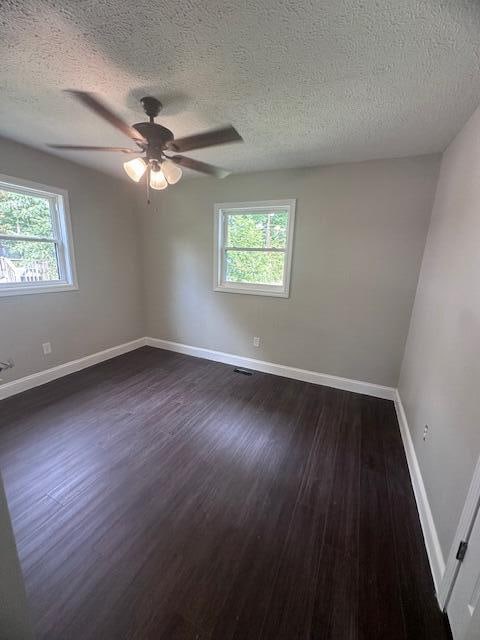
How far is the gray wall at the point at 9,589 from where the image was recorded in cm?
64

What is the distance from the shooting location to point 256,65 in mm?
1339

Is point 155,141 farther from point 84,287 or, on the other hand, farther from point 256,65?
point 84,287

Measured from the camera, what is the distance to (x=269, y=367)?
3.37m

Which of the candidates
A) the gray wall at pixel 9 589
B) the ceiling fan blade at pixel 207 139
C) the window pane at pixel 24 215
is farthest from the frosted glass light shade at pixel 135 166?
the gray wall at pixel 9 589

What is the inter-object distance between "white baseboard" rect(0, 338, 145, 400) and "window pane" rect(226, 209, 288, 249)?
7.33 ft

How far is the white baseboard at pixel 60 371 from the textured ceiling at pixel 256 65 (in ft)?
7.78

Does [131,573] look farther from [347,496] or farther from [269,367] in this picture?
[269,367]

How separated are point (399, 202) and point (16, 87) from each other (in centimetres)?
312

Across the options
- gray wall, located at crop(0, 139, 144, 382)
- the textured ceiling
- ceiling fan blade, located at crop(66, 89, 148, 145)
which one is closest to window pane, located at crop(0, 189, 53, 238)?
gray wall, located at crop(0, 139, 144, 382)

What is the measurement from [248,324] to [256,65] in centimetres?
251

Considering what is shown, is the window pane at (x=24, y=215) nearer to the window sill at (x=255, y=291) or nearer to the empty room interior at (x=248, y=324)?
the empty room interior at (x=248, y=324)

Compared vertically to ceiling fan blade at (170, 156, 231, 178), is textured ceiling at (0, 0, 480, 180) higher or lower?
higher

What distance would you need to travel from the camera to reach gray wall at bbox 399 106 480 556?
3.91 ft

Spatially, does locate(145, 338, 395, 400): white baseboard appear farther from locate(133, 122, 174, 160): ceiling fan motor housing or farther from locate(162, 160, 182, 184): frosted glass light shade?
locate(133, 122, 174, 160): ceiling fan motor housing
